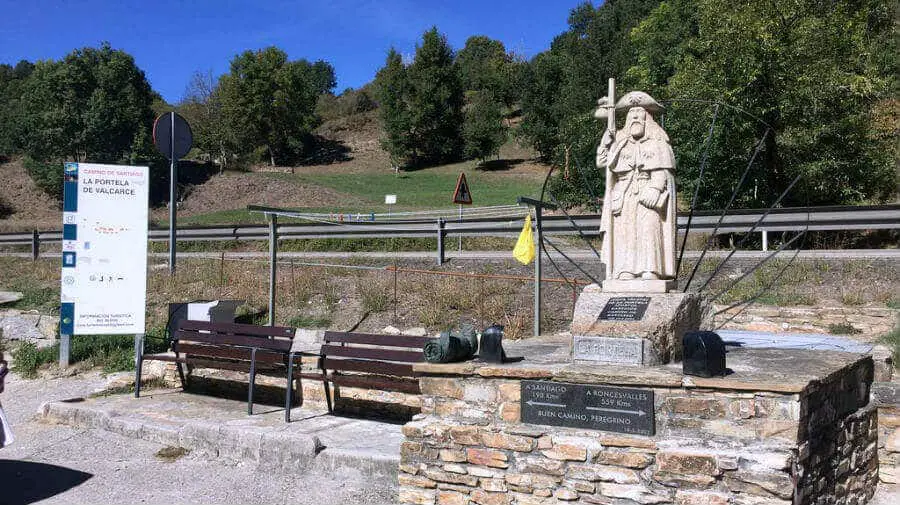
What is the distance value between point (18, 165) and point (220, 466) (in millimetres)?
47279

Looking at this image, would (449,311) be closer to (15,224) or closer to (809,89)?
(809,89)

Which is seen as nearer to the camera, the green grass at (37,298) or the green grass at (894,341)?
the green grass at (894,341)

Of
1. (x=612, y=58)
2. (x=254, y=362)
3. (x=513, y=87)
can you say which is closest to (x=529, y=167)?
(x=513, y=87)

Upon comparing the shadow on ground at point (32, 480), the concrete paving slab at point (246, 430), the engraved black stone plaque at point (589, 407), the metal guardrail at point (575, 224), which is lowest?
the shadow on ground at point (32, 480)

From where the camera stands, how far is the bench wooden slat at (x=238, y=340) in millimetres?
7844

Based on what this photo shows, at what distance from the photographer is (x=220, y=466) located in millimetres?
6660

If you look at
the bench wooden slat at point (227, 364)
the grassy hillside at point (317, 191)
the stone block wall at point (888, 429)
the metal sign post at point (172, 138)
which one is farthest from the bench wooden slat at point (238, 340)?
the grassy hillside at point (317, 191)

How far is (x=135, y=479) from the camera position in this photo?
20.8 feet

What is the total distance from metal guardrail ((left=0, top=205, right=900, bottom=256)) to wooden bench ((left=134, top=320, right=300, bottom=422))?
364cm

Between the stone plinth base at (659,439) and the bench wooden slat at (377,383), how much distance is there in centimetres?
98

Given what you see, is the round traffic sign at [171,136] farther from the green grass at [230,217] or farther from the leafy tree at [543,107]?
the leafy tree at [543,107]

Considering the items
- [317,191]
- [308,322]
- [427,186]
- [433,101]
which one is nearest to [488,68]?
[433,101]

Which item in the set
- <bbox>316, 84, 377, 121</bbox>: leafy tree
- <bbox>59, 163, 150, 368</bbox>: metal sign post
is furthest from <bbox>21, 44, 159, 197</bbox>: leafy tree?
<bbox>59, 163, 150, 368</bbox>: metal sign post

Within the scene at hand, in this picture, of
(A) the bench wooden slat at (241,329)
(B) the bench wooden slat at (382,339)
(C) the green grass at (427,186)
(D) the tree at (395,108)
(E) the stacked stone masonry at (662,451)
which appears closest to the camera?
(E) the stacked stone masonry at (662,451)
